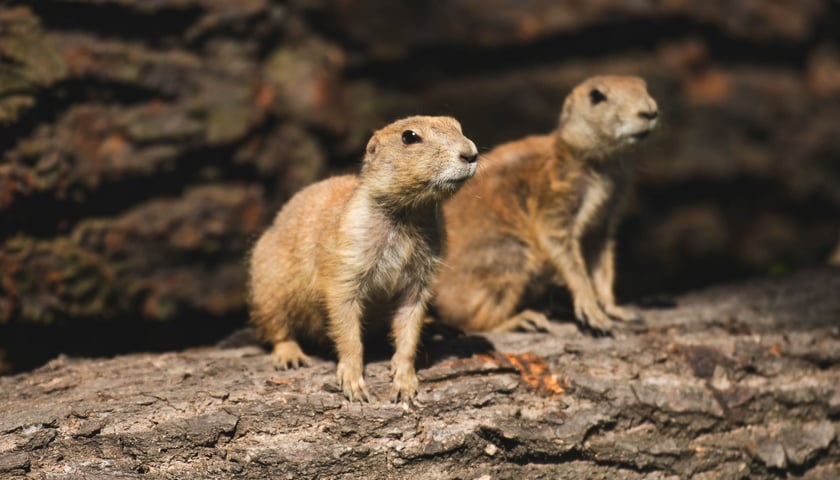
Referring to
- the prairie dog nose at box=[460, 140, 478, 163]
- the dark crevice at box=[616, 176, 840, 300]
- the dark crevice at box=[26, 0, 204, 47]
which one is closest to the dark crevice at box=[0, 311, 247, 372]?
the dark crevice at box=[26, 0, 204, 47]

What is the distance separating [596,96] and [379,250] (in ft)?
10.0

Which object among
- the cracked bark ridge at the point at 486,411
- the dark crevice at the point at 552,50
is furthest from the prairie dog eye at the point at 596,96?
the dark crevice at the point at 552,50

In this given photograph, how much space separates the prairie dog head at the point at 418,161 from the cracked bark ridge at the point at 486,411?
1.33 metres

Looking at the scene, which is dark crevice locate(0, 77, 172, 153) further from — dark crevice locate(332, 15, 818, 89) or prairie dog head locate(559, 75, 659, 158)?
prairie dog head locate(559, 75, 659, 158)

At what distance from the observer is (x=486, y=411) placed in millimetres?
6098

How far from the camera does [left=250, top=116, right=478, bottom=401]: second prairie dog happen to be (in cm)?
582

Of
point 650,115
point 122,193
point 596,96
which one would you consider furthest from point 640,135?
point 122,193

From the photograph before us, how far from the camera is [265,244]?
6.88m

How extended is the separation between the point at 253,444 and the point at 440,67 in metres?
7.45

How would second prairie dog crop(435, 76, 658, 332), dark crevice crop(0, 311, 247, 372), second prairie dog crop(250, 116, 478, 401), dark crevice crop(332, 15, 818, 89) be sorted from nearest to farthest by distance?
second prairie dog crop(250, 116, 478, 401) → second prairie dog crop(435, 76, 658, 332) → dark crevice crop(0, 311, 247, 372) → dark crevice crop(332, 15, 818, 89)

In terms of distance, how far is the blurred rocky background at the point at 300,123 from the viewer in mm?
8719

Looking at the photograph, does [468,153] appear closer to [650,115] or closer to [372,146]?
[372,146]

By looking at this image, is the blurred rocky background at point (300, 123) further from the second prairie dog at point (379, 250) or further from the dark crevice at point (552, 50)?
the second prairie dog at point (379, 250)

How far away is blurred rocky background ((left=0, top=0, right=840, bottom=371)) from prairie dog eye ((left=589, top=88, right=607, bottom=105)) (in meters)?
1.20
